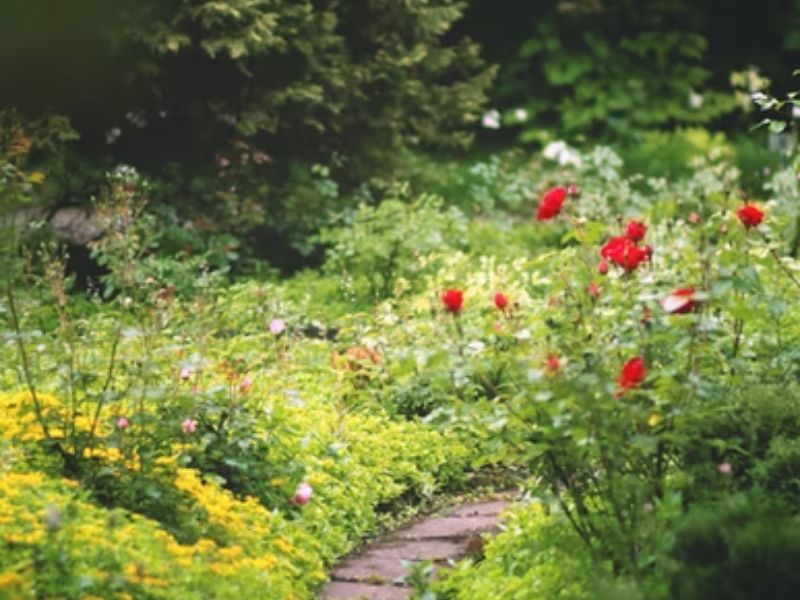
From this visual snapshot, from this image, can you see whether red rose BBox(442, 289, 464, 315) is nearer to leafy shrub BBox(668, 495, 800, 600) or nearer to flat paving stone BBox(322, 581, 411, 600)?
leafy shrub BBox(668, 495, 800, 600)

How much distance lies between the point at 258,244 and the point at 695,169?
15.6ft

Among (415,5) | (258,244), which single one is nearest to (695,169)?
(415,5)

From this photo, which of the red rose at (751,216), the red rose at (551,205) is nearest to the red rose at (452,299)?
the red rose at (551,205)

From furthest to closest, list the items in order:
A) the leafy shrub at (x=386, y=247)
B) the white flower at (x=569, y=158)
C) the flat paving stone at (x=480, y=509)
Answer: the white flower at (x=569, y=158) → the leafy shrub at (x=386, y=247) → the flat paving stone at (x=480, y=509)

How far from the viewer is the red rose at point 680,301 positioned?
3801mm

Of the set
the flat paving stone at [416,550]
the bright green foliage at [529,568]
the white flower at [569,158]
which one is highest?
the white flower at [569,158]

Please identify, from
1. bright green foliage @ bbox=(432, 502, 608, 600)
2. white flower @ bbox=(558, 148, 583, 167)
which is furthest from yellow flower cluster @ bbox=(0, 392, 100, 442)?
white flower @ bbox=(558, 148, 583, 167)

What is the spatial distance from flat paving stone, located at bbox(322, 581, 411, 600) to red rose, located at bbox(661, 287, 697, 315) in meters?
1.58

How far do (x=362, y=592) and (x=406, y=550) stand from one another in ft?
1.68

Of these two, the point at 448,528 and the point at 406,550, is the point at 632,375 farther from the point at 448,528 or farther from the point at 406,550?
the point at 448,528

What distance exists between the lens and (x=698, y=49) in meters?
15.3

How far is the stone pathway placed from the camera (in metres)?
4.91

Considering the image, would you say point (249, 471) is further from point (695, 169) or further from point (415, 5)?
point (695, 169)

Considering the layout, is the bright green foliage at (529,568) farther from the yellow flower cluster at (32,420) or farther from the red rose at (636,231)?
the yellow flower cluster at (32,420)
